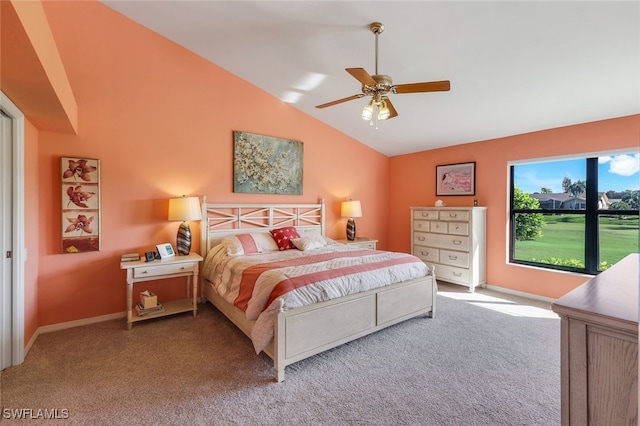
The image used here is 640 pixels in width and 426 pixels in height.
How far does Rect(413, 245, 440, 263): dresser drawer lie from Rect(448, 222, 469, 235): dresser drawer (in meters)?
0.47

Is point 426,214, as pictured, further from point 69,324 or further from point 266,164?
point 69,324

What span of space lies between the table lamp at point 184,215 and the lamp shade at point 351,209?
2490mm

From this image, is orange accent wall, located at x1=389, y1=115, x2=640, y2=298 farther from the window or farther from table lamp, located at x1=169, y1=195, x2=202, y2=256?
table lamp, located at x1=169, y1=195, x2=202, y2=256

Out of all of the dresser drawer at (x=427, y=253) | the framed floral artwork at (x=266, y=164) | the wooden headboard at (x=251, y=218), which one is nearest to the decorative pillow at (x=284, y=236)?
the wooden headboard at (x=251, y=218)

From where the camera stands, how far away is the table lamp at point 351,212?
5113mm

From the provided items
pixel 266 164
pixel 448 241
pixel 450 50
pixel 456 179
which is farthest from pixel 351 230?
pixel 450 50

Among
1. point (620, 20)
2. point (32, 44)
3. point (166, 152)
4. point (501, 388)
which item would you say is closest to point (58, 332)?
point (166, 152)

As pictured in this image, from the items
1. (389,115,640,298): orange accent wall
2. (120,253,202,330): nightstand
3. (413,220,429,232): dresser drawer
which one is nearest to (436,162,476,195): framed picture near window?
(389,115,640,298): orange accent wall

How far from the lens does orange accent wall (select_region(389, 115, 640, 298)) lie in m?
3.60

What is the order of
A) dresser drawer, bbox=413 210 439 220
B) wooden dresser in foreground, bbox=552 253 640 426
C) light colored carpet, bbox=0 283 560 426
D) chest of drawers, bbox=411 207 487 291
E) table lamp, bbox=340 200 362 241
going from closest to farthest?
wooden dresser in foreground, bbox=552 253 640 426 → light colored carpet, bbox=0 283 560 426 → chest of drawers, bbox=411 207 487 291 → dresser drawer, bbox=413 210 439 220 → table lamp, bbox=340 200 362 241

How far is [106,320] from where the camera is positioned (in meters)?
3.36

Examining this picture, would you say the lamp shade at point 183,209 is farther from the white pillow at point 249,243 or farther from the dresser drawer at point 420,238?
the dresser drawer at point 420,238

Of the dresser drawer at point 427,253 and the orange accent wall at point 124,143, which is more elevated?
the orange accent wall at point 124,143

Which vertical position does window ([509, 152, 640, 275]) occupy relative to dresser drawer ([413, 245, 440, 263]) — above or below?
above
